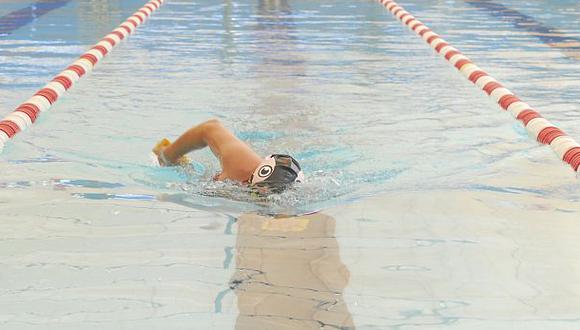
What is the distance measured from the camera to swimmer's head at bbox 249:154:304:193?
3117 mm

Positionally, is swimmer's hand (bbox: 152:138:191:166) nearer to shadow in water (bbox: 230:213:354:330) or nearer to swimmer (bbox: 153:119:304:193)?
swimmer (bbox: 153:119:304:193)

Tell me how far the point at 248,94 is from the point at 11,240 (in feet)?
8.93

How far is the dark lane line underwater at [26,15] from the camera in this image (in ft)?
27.9

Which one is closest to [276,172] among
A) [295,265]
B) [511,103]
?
[295,265]

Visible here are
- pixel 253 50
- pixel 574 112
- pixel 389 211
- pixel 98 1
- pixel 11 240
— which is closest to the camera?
pixel 11 240

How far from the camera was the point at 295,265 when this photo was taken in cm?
263

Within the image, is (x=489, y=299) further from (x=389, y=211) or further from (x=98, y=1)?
(x=98, y=1)

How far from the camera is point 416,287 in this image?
251cm

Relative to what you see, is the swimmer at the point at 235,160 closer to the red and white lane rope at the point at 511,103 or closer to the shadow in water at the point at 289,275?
the shadow in water at the point at 289,275

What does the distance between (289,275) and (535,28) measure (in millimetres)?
6430

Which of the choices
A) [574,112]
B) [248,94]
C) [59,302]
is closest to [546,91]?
[574,112]

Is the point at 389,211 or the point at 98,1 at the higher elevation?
the point at 389,211

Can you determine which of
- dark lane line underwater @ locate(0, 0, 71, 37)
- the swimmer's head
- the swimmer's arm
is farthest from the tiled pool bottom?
dark lane line underwater @ locate(0, 0, 71, 37)

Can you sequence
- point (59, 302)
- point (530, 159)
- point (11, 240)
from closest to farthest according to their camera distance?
point (59, 302) < point (11, 240) < point (530, 159)
